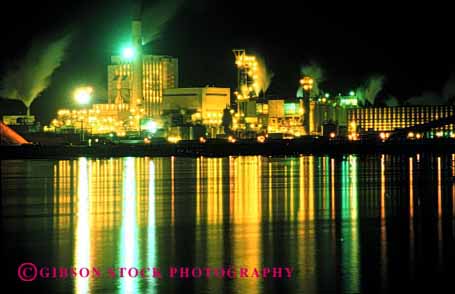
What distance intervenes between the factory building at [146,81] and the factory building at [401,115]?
2382 cm

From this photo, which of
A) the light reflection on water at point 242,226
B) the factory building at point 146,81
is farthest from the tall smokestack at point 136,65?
the light reflection on water at point 242,226

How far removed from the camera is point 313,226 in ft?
68.8

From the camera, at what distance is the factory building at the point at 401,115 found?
98.4m

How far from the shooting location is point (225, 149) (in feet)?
222

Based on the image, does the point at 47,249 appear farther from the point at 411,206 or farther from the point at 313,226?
the point at 411,206

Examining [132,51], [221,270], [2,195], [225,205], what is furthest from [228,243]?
[132,51]

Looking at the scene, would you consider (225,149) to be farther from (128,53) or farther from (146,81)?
(128,53)

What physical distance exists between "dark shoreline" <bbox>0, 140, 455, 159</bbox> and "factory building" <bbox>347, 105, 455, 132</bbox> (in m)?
24.4

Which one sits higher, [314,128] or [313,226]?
[314,128]

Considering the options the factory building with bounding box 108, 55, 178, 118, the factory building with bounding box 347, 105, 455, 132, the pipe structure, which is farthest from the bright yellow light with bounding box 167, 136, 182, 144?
the factory building with bounding box 347, 105, 455, 132

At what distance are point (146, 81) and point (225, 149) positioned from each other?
15.3 meters

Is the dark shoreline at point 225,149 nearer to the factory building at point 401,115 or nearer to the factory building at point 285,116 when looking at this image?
the factory building at point 285,116

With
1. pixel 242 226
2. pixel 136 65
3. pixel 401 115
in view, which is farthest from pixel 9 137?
pixel 242 226

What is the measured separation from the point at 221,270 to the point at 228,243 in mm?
3113
